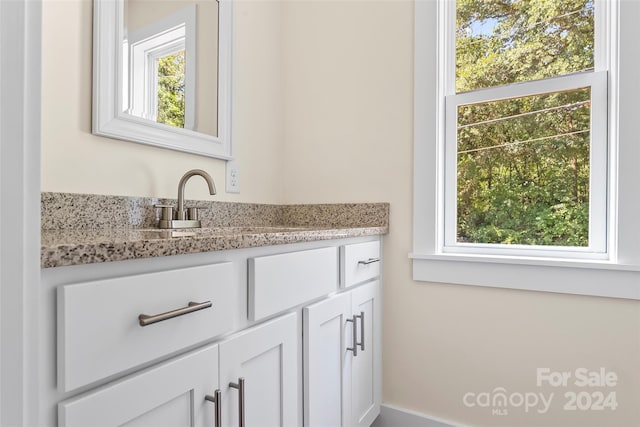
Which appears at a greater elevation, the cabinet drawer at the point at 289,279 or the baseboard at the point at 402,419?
the cabinet drawer at the point at 289,279

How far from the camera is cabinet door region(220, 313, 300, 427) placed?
2.64ft

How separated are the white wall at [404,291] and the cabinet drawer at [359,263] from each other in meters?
0.10

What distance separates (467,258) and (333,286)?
0.56 metres

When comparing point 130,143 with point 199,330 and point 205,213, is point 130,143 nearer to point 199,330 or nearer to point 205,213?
point 205,213

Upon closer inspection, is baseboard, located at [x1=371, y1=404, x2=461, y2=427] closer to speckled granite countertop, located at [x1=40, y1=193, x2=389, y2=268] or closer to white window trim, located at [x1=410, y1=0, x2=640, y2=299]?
white window trim, located at [x1=410, y1=0, x2=640, y2=299]

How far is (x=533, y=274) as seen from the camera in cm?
133

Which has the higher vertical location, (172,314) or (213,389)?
(172,314)

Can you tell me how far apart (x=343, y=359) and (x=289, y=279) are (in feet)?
1.43

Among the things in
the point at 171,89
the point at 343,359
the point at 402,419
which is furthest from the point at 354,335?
the point at 171,89

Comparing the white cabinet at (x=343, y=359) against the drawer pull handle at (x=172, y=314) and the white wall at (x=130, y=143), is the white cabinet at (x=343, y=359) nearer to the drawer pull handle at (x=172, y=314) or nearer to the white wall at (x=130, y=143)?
the drawer pull handle at (x=172, y=314)

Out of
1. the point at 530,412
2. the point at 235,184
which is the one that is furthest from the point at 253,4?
the point at 530,412

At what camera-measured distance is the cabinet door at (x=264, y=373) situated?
0.80m

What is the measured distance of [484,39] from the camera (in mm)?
1504

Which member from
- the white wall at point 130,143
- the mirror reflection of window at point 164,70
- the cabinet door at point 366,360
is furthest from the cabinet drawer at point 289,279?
the mirror reflection of window at point 164,70
